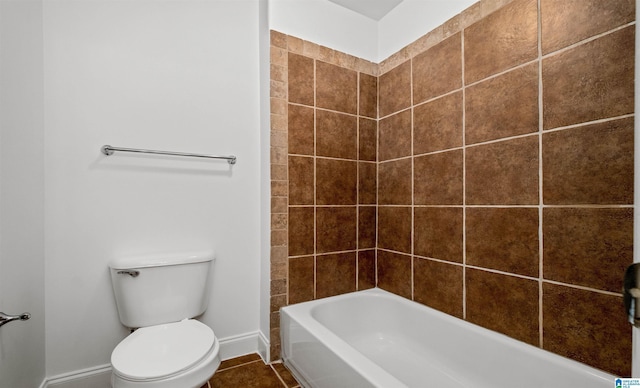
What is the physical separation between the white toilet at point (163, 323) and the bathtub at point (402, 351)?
1.55 ft

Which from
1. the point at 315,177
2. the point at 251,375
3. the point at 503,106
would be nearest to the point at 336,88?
the point at 315,177

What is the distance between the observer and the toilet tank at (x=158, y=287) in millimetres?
1426

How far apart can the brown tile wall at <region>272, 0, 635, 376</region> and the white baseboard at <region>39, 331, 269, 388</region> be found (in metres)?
0.21

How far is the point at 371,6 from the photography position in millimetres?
1970

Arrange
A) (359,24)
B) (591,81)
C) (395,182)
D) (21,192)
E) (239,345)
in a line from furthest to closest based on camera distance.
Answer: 1. (359,24)
2. (395,182)
3. (239,345)
4. (21,192)
5. (591,81)

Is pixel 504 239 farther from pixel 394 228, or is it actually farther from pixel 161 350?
pixel 161 350

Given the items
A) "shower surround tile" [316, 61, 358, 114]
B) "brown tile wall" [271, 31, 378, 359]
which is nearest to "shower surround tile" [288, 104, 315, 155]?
"brown tile wall" [271, 31, 378, 359]

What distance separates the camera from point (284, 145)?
1761 millimetres

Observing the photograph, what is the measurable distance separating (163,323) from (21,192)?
32.4 inches

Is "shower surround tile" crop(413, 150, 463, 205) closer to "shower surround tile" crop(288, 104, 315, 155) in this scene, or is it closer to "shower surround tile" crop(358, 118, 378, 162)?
"shower surround tile" crop(358, 118, 378, 162)

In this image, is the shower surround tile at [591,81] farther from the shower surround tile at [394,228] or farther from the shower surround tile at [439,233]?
the shower surround tile at [394,228]

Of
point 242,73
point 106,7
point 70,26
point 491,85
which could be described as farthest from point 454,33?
point 70,26

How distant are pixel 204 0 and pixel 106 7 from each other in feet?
1.63

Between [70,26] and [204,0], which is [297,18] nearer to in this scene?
[204,0]
